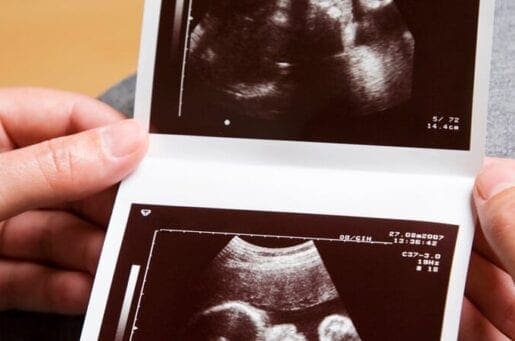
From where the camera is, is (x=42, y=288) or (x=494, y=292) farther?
(x=42, y=288)

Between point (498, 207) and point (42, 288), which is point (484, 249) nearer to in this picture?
point (498, 207)

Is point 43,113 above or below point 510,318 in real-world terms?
above

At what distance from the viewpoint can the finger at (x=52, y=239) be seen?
0.65 metres

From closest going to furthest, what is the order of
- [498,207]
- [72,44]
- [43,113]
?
[498,207] < [43,113] < [72,44]

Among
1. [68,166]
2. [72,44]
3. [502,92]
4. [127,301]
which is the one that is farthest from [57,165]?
[72,44]

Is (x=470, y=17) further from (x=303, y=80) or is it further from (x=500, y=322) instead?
(x=500, y=322)

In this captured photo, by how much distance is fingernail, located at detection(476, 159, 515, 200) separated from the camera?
494 millimetres

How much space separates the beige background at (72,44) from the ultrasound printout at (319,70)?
476 mm

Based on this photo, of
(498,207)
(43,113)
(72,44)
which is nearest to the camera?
(498,207)

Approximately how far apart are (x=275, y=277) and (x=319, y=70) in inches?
6.4

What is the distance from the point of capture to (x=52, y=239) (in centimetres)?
68

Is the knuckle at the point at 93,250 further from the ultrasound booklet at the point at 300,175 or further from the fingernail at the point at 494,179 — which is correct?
the fingernail at the point at 494,179

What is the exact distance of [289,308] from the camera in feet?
1.64

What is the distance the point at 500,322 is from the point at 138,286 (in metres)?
0.28
